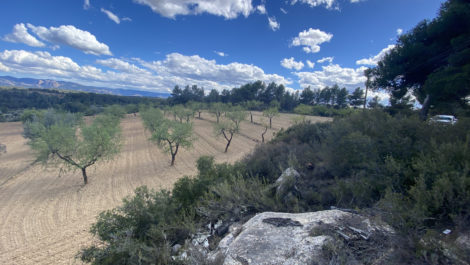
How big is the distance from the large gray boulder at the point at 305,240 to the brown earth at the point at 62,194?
467 cm

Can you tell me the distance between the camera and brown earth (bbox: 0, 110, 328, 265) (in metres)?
8.44

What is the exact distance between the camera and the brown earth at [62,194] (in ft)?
27.7

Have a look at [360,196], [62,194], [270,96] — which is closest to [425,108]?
[360,196]

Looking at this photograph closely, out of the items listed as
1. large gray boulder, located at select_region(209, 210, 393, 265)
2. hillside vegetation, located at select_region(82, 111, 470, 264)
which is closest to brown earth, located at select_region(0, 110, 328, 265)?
hillside vegetation, located at select_region(82, 111, 470, 264)

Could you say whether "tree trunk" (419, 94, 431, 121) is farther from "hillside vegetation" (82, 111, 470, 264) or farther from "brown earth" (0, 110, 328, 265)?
"brown earth" (0, 110, 328, 265)

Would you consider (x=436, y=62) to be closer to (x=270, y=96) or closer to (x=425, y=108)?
(x=425, y=108)

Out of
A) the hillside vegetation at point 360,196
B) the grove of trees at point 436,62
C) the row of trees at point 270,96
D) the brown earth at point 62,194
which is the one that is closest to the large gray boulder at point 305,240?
the hillside vegetation at point 360,196

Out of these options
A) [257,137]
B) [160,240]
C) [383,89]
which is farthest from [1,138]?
[383,89]

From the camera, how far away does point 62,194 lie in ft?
46.7

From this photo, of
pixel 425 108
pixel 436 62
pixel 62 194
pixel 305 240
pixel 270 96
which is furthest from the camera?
pixel 270 96

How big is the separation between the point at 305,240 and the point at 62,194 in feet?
60.2

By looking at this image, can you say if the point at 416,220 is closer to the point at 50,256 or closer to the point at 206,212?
the point at 206,212

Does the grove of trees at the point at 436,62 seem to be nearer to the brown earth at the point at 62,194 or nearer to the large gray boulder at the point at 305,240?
the large gray boulder at the point at 305,240

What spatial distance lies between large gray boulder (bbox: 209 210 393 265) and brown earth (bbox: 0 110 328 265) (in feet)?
15.3
